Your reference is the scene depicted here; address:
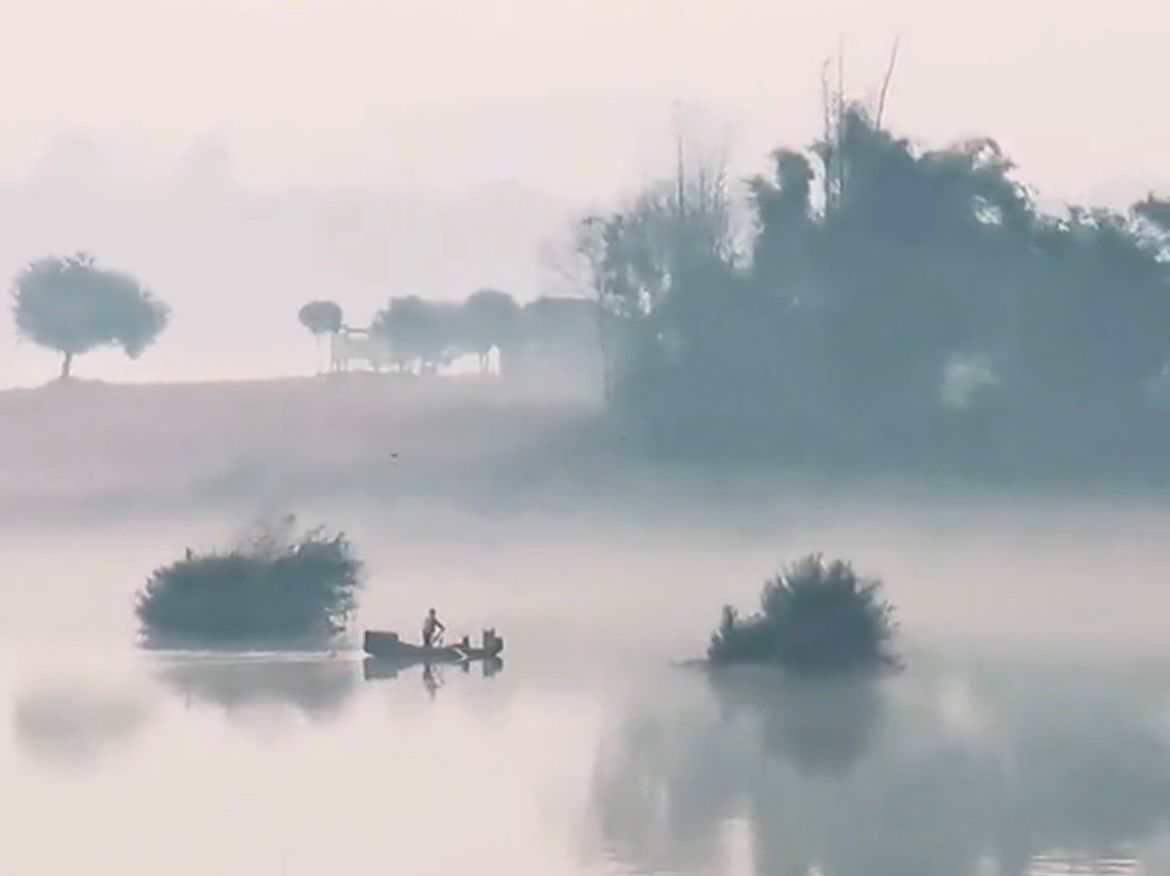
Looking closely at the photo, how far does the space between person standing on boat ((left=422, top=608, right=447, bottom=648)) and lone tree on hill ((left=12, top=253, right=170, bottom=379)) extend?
966cm

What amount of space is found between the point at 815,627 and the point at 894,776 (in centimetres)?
455

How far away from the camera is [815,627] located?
22250mm

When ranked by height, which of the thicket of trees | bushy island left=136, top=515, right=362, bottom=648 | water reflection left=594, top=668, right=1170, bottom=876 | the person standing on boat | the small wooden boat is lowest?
water reflection left=594, top=668, right=1170, bottom=876

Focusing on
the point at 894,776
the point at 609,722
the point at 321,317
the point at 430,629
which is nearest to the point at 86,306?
the point at 321,317

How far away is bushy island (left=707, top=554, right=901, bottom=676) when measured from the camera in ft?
72.9

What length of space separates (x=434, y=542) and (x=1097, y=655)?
823cm

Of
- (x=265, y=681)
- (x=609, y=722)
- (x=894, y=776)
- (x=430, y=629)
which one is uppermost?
(x=430, y=629)

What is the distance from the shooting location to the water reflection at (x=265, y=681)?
20.7 m

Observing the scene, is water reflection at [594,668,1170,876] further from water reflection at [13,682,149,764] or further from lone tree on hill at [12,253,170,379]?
lone tree on hill at [12,253,170,379]

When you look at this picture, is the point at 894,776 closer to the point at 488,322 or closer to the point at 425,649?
the point at 425,649

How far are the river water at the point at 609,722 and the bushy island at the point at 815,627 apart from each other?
24 cm

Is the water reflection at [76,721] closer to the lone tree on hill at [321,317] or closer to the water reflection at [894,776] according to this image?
the water reflection at [894,776]

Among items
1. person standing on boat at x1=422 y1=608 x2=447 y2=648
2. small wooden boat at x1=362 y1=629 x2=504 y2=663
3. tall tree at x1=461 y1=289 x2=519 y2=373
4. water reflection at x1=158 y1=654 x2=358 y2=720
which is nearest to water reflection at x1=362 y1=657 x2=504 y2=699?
small wooden boat at x1=362 y1=629 x2=504 y2=663

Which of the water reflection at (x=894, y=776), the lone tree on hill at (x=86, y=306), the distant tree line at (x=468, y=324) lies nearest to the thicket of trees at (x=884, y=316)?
the distant tree line at (x=468, y=324)
